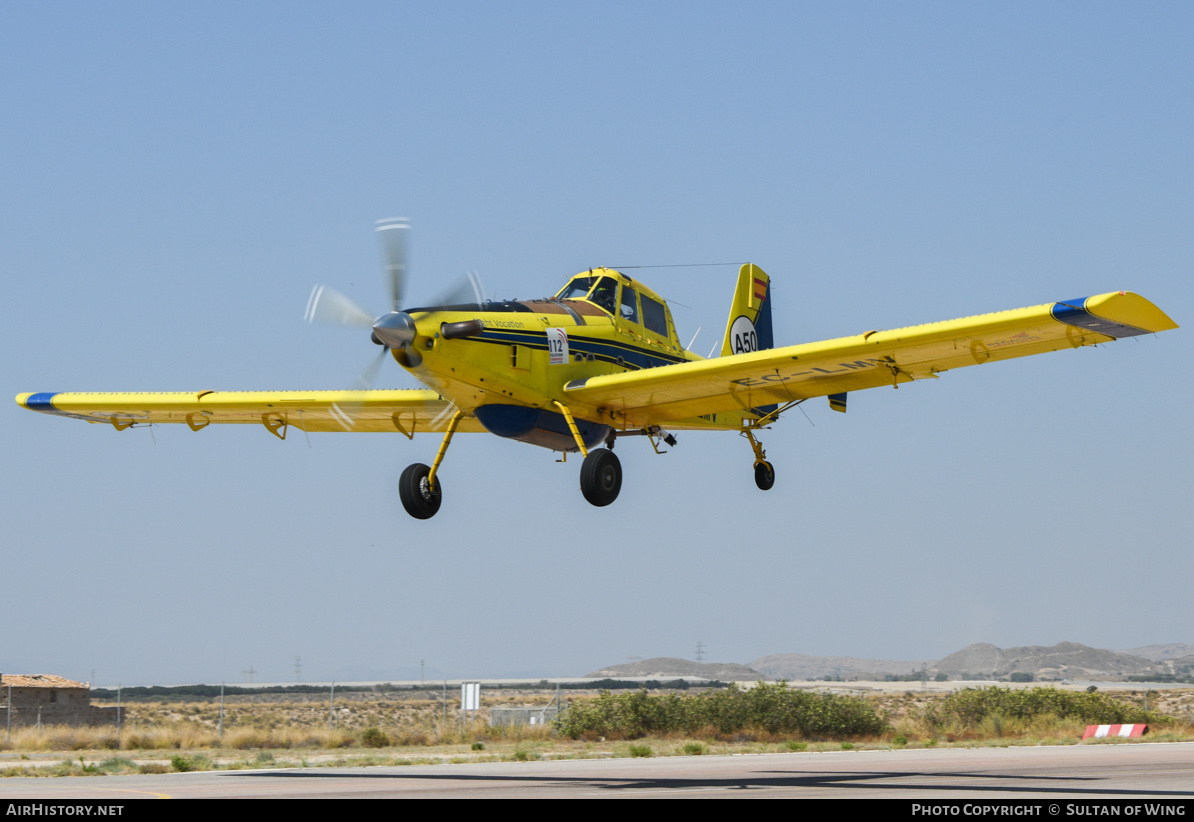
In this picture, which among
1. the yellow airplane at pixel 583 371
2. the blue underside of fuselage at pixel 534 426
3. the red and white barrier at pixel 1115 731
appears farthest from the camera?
the red and white barrier at pixel 1115 731

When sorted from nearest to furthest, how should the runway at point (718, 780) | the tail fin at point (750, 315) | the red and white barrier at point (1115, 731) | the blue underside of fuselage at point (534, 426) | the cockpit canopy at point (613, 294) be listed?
the runway at point (718, 780)
the blue underside of fuselage at point (534, 426)
the cockpit canopy at point (613, 294)
the tail fin at point (750, 315)
the red and white barrier at point (1115, 731)

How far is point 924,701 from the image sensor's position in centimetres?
5734

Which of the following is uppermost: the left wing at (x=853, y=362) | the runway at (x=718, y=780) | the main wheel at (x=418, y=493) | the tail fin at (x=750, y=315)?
the tail fin at (x=750, y=315)

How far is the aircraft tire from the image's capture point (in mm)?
22641

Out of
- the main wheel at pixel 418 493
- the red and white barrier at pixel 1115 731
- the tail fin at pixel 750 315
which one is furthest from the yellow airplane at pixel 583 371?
the red and white barrier at pixel 1115 731

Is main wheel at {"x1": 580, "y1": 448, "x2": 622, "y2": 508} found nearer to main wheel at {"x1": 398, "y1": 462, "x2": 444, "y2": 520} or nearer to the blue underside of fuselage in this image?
the blue underside of fuselage

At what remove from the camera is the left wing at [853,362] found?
50.7 feet

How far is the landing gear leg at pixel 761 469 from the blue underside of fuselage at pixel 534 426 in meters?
4.11

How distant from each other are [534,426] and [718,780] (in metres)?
6.04

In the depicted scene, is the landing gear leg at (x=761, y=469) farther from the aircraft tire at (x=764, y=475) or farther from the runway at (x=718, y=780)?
the runway at (x=718, y=780)

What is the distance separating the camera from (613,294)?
19.9m

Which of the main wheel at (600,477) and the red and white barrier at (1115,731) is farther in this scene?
the red and white barrier at (1115,731)
